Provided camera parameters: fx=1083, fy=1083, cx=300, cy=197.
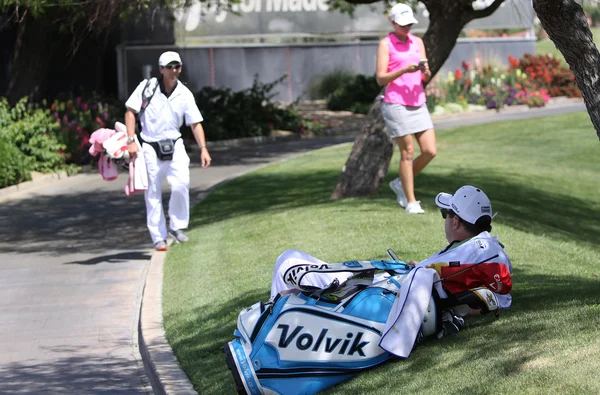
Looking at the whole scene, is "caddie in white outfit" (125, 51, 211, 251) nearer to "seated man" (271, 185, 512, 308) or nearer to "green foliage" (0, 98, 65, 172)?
"seated man" (271, 185, 512, 308)

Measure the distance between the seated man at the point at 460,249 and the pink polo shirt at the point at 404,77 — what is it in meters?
4.56

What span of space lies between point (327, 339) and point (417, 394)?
57 cm

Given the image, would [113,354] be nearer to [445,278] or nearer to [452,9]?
[445,278]

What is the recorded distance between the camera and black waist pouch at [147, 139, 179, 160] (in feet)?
35.0

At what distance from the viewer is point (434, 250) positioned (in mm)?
9289

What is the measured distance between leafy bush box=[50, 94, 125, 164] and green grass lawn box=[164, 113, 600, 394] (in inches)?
149

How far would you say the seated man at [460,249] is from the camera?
6159 mm

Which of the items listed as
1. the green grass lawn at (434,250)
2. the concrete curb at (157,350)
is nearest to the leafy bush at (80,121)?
the green grass lawn at (434,250)

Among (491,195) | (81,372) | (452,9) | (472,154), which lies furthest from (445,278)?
(472,154)

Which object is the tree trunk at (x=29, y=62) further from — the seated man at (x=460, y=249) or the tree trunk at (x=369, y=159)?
the seated man at (x=460, y=249)

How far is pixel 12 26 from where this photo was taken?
922 inches

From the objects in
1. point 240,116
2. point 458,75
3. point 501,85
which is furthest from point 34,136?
point 501,85

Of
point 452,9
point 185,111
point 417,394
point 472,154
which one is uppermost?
point 452,9

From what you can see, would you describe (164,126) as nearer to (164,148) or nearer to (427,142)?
(164,148)
